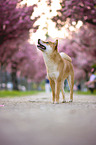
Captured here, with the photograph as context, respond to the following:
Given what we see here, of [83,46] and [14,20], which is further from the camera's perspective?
[83,46]

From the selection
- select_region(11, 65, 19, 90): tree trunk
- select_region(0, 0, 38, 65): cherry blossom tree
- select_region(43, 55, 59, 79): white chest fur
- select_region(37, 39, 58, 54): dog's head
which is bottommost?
select_region(11, 65, 19, 90): tree trunk

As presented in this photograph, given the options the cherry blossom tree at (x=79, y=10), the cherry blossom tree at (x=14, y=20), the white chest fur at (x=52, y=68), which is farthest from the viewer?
the cherry blossom tree at (x=14, y=20)

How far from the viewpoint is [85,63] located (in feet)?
111

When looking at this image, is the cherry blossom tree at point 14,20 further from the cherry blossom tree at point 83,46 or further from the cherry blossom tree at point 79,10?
the cherry blossom tree at point 83,46

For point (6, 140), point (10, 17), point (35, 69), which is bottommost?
point (35, 69)

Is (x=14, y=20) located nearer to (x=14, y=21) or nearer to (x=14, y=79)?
(x=14, y=21)

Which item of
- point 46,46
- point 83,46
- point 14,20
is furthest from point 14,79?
point 46,46

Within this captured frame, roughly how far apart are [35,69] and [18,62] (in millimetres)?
19556

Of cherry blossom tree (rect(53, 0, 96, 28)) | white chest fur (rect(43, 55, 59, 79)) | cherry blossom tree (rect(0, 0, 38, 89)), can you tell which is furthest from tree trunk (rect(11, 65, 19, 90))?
white chest fur (rect(43, 55, 59, 79))

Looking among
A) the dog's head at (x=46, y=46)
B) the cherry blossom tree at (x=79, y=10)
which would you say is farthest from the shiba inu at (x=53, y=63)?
the cherry blossom tree at (x=79, y=10)

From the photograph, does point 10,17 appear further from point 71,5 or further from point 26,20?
point 71,5

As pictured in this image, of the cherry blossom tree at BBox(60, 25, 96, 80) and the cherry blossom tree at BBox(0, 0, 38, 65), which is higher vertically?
the cherry blossom tree at BBox(0, 0, 38, 65)

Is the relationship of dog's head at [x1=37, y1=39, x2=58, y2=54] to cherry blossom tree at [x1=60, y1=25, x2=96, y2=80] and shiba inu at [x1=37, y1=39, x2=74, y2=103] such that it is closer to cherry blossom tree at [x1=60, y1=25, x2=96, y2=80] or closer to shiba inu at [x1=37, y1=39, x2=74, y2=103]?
shiba inu at [x1=37, y1=39, x2=74, y2=103]

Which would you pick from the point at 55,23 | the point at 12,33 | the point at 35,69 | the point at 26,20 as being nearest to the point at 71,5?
the point at 55,23
